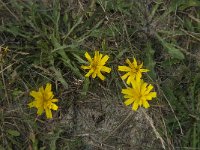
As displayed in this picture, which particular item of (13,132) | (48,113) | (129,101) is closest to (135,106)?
(129,101)

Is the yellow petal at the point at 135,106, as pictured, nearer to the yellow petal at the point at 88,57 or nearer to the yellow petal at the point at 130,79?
the yellow petal at the point at 130,79

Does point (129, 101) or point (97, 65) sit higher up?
point (97, 65)

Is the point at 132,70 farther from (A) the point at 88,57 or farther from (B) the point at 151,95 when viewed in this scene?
(A) the point at 88,57

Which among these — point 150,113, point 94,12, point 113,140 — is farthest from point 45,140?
point 94,12

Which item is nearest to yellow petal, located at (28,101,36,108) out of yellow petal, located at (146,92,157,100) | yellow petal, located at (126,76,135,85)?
yellow petal, located at (126,76,135,85)

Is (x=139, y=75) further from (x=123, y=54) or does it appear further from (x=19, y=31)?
(x=19, y=31)

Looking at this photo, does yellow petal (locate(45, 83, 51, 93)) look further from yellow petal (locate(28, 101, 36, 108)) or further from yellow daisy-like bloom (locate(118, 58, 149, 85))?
yellow daisy-like bloom (locate(118, 58, 149, 85))
